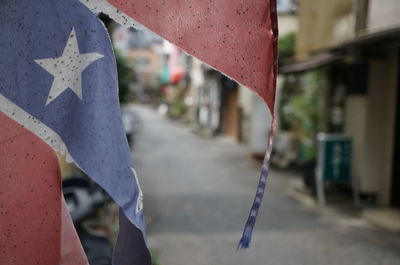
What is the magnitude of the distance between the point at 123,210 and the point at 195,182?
1056 centimetres

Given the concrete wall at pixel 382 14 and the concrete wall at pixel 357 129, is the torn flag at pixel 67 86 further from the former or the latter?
the concrete wall at pixel 357 129

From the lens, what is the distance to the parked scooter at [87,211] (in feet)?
15.8

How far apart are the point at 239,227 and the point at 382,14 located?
502 centimetres

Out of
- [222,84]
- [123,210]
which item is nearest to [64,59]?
[123,210]

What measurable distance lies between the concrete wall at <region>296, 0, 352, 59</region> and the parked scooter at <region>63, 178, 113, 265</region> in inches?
312

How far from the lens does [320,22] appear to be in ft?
41.4

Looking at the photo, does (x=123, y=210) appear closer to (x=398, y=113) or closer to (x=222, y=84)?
(x=398, y=113)

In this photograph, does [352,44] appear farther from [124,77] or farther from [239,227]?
[124,77]

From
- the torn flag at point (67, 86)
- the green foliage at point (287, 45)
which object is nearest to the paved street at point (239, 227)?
the torn flag at point (67, 86)

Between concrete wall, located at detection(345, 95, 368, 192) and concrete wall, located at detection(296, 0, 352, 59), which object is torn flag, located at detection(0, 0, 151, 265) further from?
concrete wall, located at detection(296, 0, 352, 59)

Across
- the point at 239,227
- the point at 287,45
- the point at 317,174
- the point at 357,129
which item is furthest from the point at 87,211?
the point at 287,45

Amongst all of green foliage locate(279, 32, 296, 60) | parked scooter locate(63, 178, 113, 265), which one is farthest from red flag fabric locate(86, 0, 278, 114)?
green foliage locate(279, 32, 296, 60)

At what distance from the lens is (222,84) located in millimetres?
27547

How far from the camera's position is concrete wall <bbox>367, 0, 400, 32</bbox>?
333 inches
